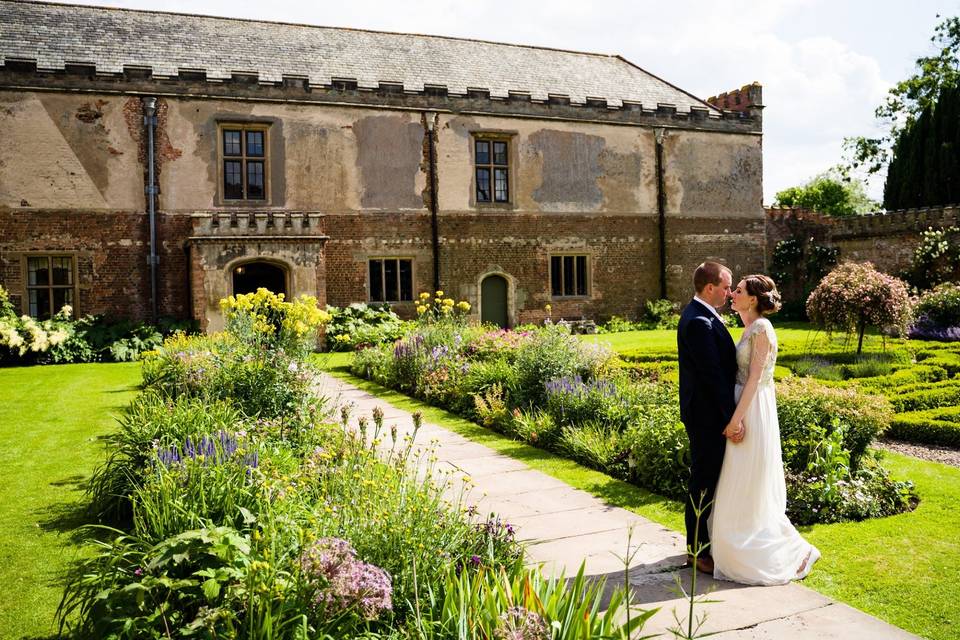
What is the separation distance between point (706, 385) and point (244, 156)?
18.2m

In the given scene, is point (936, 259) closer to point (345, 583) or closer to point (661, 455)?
point (661, 455)

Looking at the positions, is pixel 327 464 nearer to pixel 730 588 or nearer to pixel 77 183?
pixel 730 588

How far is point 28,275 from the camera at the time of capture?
1905cm

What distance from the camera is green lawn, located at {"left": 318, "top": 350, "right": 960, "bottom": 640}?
436cm

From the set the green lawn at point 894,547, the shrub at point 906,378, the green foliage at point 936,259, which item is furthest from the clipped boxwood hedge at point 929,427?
the green foliage at point 936,259

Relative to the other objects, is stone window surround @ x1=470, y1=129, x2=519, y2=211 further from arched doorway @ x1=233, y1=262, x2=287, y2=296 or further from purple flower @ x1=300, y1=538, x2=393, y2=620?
purple flower @ x1=300, y1=538, x2=393, y2=620

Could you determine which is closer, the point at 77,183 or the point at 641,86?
the point at 77,183

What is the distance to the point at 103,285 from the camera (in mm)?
19406

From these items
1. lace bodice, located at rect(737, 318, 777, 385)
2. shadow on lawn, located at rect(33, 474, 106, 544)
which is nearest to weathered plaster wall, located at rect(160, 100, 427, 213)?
shadow on lawn, located at rect(33, 474, 106, 544)

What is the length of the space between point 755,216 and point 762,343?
2328 centimetres

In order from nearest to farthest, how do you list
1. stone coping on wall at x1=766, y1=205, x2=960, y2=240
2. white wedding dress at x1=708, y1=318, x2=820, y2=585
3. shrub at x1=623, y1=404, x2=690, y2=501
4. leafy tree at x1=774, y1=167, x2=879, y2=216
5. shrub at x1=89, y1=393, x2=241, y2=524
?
white wedding dress at x1=708, y1=318, x2=820, y2=585
shrub at x1=89, y1=393, x2=241, y2=524
shrub at x1=623, y1=404, x2=690, y2=501
stone coping on wall at x1=766, y1=205, x2=960, y2=240
leafy tree at x1=774, y1=167, x2=879, y2=216

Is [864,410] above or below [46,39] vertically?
below

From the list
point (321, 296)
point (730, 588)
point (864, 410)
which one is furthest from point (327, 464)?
point (321, 296)

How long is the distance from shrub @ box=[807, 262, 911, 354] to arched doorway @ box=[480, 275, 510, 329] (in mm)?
10351
